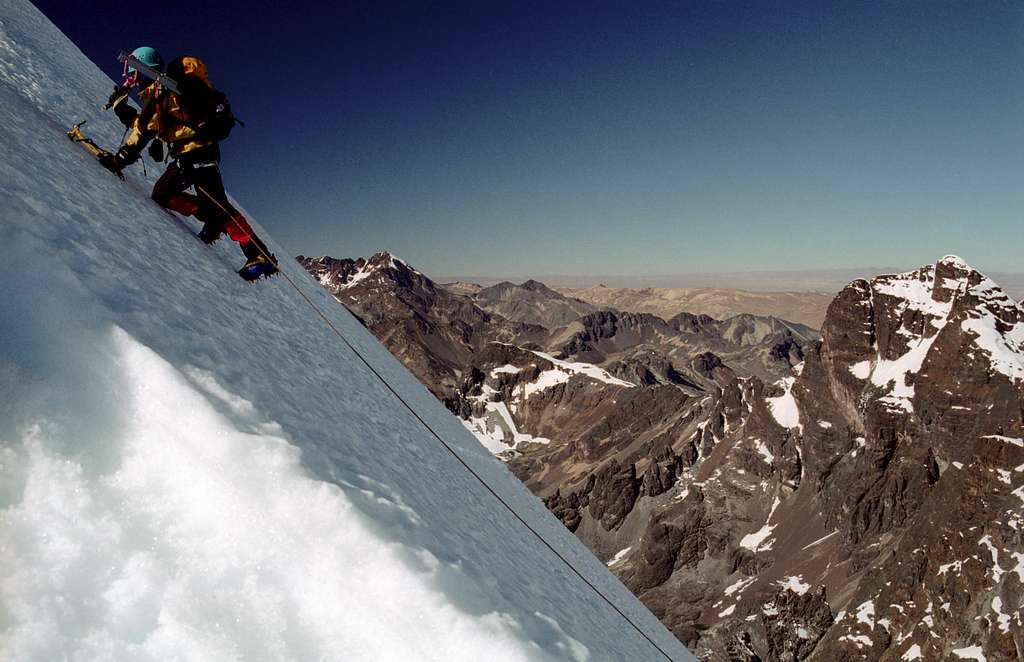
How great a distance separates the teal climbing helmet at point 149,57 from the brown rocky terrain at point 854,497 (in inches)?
3076

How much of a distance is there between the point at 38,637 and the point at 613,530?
14811cm

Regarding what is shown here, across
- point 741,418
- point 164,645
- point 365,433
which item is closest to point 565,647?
point 164,645

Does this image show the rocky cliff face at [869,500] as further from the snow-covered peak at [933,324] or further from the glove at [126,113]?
the glove at [126,113]

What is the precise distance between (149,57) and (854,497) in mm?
117936

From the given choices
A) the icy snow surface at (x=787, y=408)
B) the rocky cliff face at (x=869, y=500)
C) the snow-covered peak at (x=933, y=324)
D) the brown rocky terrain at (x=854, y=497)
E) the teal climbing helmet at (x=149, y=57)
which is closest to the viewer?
the teal climbing helmet at (x=149, y=57)

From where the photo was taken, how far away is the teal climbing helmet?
6520 millimetres

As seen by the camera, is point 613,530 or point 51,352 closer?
point 51,352

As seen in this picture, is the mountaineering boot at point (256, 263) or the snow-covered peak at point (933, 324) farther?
the snow-covered peak at point (933, 324)

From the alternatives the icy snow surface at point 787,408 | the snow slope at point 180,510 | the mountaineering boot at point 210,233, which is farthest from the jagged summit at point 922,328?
the snow slope at point 180,510

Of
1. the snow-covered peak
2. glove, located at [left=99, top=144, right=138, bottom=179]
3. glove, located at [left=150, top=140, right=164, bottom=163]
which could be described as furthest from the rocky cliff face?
glove, located at [left=99, top=144, right=138, bottom=179]

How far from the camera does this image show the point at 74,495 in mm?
2170

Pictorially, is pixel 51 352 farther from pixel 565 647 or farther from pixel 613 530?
pixel 613 530

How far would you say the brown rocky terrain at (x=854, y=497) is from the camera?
6475 centimetres

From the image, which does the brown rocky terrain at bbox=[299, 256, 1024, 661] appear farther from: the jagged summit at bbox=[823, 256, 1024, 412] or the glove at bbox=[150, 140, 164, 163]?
the glove at bbox=[150, 140, 164, 163]
